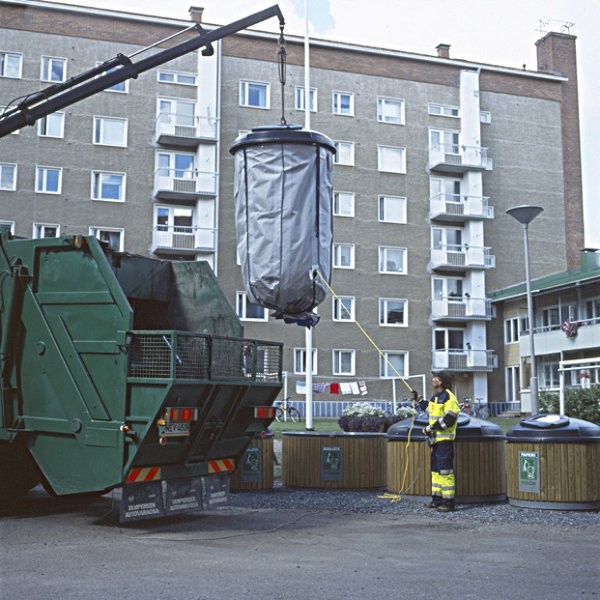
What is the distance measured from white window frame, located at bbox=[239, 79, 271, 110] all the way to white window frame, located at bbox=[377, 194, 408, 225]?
25.0 ft

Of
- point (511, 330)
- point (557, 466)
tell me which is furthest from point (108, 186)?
point (557, 466)

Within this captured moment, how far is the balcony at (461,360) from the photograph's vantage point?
44.3m

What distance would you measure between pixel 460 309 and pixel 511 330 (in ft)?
11.9

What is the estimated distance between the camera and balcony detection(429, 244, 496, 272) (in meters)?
45.3

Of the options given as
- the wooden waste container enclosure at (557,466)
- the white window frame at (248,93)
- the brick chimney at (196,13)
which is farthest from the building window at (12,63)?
the wooden waste container enclosure at (557,466)

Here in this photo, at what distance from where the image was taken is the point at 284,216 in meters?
7.77

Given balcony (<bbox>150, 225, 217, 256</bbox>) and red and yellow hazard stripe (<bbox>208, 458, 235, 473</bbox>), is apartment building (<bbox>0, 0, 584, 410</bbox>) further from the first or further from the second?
red and yellow hazard stripe (<bbox>208, 458, 235, 473</bbox>)

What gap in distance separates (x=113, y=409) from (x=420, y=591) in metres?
3.86

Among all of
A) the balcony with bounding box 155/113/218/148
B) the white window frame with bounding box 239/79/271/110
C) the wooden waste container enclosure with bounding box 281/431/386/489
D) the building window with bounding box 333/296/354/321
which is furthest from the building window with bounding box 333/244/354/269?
the wooden waste container enclosure with bounding box 281/431/386/489

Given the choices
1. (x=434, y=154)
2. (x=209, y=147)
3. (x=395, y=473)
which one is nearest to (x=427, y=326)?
(x=434, y=154)

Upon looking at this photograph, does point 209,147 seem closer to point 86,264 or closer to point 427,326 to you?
point 427,326

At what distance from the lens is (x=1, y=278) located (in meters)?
9.73

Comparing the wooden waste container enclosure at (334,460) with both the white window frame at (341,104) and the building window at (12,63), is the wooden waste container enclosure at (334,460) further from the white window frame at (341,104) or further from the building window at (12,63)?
the white window frame at (341,104)

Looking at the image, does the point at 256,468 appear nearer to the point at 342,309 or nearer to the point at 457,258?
the point at 342,309
